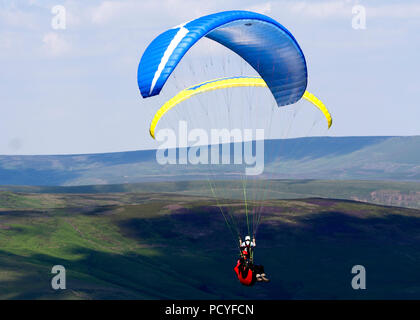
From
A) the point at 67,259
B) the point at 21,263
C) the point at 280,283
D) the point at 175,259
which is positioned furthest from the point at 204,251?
the point at 21,263

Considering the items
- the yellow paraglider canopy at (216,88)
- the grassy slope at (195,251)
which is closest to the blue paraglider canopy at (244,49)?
the yellow paraglider canopy at (216,88)

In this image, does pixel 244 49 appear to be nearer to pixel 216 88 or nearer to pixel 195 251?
pixel 216 88

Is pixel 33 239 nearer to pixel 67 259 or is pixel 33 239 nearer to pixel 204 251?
pixel 67 259

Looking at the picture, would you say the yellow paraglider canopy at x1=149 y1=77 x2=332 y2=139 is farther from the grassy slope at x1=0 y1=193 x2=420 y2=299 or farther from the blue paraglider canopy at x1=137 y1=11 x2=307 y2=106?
the grassy slope at x1=0 y1=193 x2=420 y2=299

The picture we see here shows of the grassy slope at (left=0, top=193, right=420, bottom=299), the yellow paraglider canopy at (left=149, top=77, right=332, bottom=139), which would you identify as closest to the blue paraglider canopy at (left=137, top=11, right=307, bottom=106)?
the yellow paraglider canopy at (left=149, top=77, right=332, bottom=139)
